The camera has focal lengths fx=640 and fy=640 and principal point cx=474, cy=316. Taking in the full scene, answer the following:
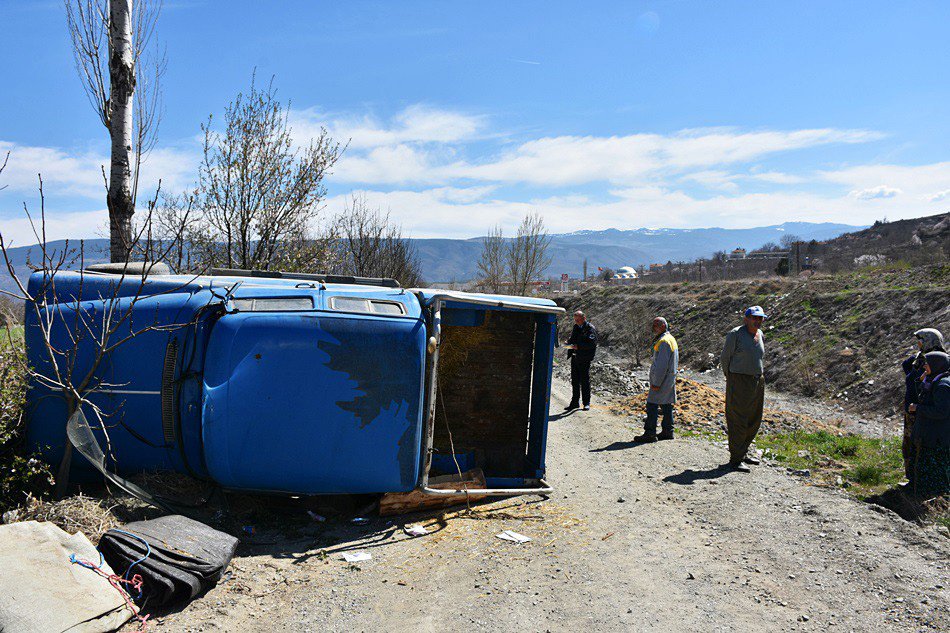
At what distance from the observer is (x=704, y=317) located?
29750mm

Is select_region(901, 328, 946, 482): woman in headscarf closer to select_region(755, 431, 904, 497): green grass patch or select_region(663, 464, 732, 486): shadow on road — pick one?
select_region(755, 431, 904, 497): green grass patch

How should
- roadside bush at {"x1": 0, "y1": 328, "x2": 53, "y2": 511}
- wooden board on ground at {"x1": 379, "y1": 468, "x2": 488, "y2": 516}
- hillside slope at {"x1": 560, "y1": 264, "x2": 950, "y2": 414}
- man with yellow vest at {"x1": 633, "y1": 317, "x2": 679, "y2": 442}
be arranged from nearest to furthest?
roadside bush at {"x1": 0, "y1": 328, "x2": 53, "y2": 511} < wooden board on ground at {"x1": 379, "y1": 468, "x2": 488, "y2": 516} < man with yellow vest at {"x1": 633, "y1": 317, "x2": 679, "y2": 442} < hillside slope at {"x1": 560, "y1": 264, "x2": 950, "y2": 414}

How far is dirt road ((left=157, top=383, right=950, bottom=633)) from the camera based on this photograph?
4.58 meters

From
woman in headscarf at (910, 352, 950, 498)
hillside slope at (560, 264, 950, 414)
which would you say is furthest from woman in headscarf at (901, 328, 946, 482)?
hillside slope at (560, 264, 950, 414)

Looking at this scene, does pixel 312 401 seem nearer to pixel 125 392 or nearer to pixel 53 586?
pixel 125 392

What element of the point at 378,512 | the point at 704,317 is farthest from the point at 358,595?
the point at 704,317

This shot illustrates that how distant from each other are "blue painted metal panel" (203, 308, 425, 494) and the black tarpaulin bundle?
0.98 meters

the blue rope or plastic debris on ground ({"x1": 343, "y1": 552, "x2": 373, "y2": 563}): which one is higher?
the blue rope

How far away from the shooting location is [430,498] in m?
6.71

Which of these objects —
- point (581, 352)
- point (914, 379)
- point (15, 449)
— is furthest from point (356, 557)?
point (581, 352)

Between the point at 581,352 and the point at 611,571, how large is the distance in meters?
7.83

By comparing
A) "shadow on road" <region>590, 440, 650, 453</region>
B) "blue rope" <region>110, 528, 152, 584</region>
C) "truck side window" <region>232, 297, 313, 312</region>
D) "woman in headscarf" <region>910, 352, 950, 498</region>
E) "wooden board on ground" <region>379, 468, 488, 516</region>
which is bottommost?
"shadow on road" <region>590, 440, 650, 453</region>

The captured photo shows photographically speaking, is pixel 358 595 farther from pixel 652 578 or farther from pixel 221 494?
pixel 652 578

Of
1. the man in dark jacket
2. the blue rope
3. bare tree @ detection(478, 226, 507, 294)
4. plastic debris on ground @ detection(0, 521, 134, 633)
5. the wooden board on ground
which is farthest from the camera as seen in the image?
bare tree @ detection(478, 226, 507, 294)
